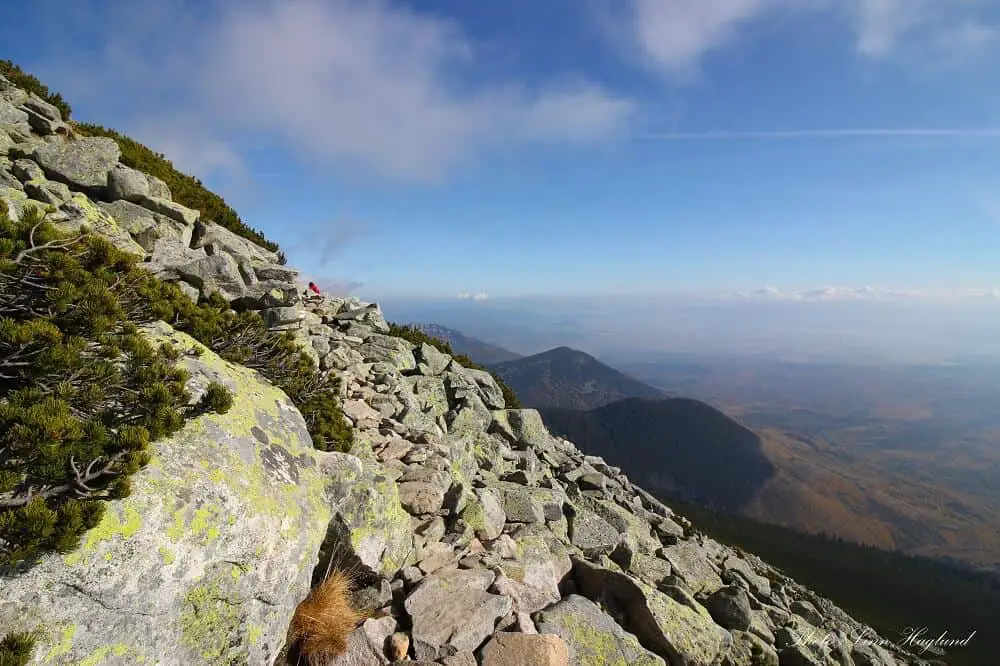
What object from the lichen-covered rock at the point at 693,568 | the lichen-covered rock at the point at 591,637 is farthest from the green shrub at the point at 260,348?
the lichen-covered rock at the point at 693,568

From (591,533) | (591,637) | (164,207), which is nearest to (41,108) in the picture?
(164,207)

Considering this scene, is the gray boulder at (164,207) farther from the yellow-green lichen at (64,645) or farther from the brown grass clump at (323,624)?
the yellow-green lichen at (64,645)

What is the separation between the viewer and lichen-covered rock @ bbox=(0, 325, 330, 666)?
16.5 feet

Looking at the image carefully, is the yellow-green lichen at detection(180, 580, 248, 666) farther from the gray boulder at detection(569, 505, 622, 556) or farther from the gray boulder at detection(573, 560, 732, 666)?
the gray boulder at detection(569, 505, 622, 556)

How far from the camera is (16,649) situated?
177 inches

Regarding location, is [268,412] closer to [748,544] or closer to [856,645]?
[856,645]

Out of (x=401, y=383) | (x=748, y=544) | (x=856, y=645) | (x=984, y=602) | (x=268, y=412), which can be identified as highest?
(x=268, y=412)

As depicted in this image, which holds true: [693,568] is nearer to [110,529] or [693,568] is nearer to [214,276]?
[110,529]

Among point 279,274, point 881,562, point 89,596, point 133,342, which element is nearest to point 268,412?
point 133,342

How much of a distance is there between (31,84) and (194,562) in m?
25.8

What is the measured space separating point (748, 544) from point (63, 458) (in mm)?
141789

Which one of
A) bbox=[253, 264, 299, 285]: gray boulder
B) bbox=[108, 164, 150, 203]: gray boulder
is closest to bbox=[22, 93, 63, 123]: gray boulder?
bbox=[108, 164, 150, 203]: gray boulder

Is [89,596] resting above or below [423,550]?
above

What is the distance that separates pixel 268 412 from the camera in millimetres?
8656
